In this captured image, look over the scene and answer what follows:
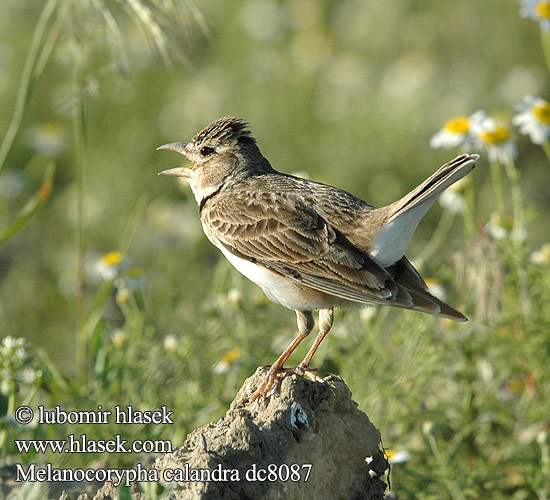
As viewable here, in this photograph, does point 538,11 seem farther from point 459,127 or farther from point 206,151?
point 206,151

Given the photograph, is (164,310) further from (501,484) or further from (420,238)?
(420,238)

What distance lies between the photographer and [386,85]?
13.0 metres

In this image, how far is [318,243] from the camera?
4.83 m

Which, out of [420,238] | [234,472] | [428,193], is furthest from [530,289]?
[420,238]

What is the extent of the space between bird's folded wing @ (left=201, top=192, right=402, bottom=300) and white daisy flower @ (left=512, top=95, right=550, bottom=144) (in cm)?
206

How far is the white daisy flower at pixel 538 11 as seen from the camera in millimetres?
6348

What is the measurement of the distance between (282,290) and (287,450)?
41.9 inches

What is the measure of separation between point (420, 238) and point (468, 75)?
3731mm

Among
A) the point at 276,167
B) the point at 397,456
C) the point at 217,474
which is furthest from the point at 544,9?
the point at 276,167

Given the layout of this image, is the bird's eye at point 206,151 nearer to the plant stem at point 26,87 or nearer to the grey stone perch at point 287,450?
the plant stem at point 26,87

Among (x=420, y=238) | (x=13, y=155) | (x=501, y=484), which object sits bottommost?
(x=501, y=484)

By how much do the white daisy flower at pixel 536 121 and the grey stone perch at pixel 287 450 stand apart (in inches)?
107

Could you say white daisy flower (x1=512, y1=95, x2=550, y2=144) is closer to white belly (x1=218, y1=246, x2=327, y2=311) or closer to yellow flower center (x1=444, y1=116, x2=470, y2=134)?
yellow flower center (x1=444, y1=116, x2=470, y2=134)

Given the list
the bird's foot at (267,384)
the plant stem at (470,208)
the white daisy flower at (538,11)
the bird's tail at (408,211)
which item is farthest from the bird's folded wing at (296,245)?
the white daisy flower at (538,11)
